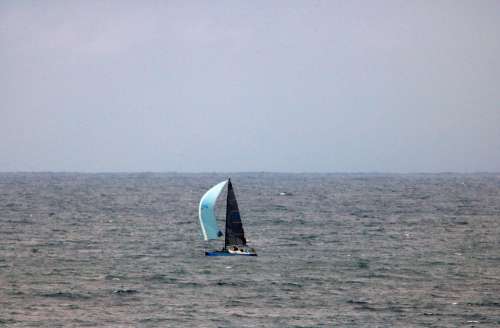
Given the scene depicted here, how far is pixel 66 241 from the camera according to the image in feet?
262

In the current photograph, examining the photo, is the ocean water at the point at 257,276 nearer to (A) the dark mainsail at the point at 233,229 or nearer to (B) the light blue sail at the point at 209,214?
(A) the dark mainsail at the point at 233,229

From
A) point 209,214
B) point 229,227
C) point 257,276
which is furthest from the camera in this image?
point 209,214

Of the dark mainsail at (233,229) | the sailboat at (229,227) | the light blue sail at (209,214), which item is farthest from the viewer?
the light blue sail at (209,214)

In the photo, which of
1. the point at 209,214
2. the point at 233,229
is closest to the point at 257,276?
the point at 233,229

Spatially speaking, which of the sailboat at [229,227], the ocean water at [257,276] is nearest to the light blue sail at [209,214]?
the sailboat at [229,227]

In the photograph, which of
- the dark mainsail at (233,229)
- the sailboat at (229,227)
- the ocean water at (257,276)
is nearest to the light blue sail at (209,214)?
the sailboat at (229,227)

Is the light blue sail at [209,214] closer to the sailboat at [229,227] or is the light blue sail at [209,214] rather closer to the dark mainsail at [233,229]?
the sailboat at [229,227]

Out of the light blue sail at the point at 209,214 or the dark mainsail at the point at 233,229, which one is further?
the light blue sail at the point at 209,214

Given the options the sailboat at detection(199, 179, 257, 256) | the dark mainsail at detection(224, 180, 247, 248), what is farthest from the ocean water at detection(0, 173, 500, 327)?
the dark mainsail at detection(224, 180, 247, 248)

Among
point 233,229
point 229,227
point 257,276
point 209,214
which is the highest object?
point 209,214

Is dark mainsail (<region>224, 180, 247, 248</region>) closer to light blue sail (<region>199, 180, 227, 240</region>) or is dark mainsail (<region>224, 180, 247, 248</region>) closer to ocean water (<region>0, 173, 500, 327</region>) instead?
light blue sail (<region>199, 180, 227, 240</region>)

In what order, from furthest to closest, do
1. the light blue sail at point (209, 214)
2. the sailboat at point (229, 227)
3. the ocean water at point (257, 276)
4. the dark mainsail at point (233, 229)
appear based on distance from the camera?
the light blue sail at point (209, 214) < the dark mainsail at point (233, 229) < the sailboat at point (229, 227) < the ocean water at point (257, 276)

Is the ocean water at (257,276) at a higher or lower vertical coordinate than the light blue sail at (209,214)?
lower

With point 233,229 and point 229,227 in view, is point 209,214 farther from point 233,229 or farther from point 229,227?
point 233,229
